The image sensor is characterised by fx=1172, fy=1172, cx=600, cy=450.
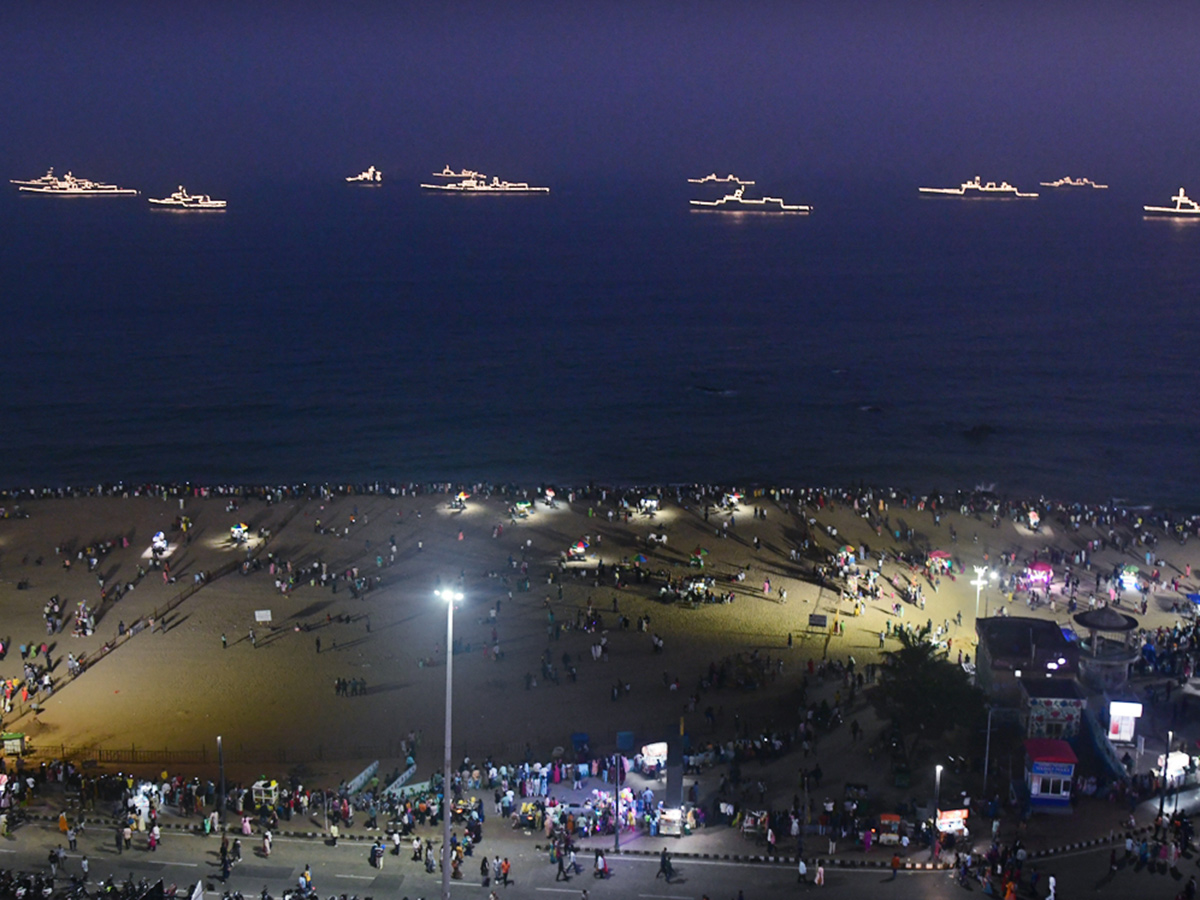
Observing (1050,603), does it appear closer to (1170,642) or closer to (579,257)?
(1170,642)

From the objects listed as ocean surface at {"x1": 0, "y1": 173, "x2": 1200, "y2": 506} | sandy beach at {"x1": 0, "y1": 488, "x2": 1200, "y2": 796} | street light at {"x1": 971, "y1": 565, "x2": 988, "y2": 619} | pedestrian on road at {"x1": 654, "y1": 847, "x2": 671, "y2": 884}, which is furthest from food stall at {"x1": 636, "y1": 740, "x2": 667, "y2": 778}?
ocean surface at {"x1": 0, "y1": 173, "x2": 1200, "y2": 506}

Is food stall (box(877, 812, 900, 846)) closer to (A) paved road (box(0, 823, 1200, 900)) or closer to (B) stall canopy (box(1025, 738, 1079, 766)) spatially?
(A) paved road (box(0, 823, 1200, 900))

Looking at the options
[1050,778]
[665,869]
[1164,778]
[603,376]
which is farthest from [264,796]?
[603,376]

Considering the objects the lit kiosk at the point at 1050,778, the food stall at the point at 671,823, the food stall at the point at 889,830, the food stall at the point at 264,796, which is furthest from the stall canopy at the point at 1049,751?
the food stall at the point at 264,796

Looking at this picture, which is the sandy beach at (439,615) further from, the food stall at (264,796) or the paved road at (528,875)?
the paved road at (528,875)

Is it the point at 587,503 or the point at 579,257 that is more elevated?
the point at 579,257

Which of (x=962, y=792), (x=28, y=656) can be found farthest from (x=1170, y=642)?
(x=28, y=656)
